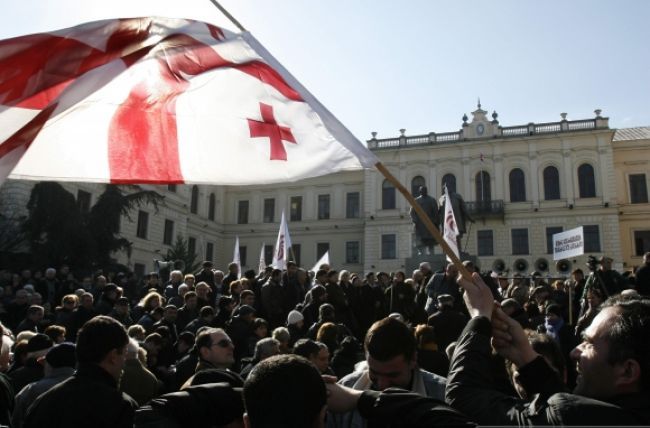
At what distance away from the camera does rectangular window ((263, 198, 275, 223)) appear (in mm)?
50344

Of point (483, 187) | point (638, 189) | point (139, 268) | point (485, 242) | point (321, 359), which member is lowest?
point (321, 359)

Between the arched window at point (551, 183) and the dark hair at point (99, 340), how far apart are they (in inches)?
1670

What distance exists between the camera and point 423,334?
204 inches

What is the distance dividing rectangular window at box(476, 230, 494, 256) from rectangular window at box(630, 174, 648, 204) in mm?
10542

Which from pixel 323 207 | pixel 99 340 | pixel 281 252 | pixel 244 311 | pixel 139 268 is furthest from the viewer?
pixel 323 207

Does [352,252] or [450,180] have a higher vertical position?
[450,180]

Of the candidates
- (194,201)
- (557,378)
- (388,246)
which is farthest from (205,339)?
(194,201)

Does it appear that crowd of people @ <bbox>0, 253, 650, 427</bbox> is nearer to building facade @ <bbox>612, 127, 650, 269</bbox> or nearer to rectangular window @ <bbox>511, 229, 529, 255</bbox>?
rectangular window @ <bbox>511, 229, 529, 255</bbox>

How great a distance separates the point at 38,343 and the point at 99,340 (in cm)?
226

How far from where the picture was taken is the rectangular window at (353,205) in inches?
1865

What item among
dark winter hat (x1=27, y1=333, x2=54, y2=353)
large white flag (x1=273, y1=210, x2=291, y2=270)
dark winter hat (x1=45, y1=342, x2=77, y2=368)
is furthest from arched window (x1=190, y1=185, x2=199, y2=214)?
dark winter hat (x1=45, y1=342, x2=77, y2=368)

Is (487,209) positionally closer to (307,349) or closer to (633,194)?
(633,194)

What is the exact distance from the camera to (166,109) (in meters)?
3.89

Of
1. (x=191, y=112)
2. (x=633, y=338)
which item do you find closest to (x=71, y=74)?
(x=191, y=112)
